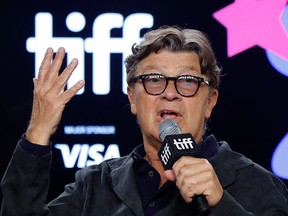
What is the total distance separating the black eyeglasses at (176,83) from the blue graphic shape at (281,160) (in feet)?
4.58

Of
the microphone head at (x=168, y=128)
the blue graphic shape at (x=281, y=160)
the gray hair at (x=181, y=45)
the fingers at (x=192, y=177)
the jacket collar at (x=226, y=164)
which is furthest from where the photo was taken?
the blue graphic shape at (x=281, y=160)

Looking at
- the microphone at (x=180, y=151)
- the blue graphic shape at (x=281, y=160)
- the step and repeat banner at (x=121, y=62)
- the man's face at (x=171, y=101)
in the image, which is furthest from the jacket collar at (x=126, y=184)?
the blue graphic shape at (x=281, y=160)

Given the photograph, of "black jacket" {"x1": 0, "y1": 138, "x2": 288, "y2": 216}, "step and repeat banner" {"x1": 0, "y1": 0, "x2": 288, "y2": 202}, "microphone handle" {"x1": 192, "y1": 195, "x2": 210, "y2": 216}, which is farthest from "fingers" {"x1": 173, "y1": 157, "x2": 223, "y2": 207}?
"step and repeat banner" {"x1": 0, "y1": 0, "x2": 288, "y2": 202}

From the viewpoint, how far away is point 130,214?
1.99 m

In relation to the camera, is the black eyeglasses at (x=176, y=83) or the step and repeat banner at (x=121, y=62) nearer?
the black eyeglasses at (x=176, y=83)

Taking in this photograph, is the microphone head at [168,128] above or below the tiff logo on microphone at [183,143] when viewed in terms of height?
below

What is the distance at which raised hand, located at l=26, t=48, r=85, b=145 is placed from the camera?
185cm

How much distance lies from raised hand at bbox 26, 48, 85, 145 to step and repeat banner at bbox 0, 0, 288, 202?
1.51 meters

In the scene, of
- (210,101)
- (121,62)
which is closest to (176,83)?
(210,101)

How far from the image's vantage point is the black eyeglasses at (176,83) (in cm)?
204

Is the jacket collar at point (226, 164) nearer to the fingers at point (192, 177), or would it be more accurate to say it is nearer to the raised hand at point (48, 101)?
the fingers at point (192, 177)

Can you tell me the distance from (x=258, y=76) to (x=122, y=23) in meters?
0.67

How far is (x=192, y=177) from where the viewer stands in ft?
5.26

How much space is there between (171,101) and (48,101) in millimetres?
351
